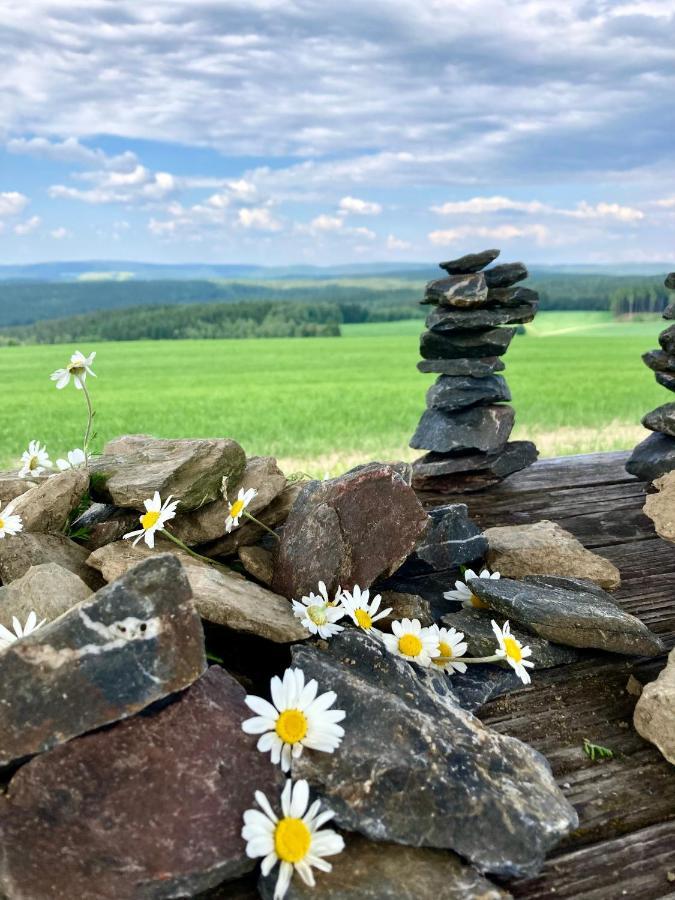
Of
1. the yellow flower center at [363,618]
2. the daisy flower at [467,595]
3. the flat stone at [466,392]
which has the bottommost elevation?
the daisy flower at [467,595]

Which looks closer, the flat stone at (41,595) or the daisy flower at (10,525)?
the flat stone at (41,595)

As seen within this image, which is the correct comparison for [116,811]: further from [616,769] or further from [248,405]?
[248,405]

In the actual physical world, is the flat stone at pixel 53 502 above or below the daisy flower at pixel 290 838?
above

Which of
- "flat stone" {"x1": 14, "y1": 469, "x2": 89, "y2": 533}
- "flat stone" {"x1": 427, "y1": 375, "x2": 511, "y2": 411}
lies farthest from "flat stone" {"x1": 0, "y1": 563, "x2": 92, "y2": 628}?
"flat stone" {"x1": 427, "y1": 375, "x2": 511, "y2": 411}

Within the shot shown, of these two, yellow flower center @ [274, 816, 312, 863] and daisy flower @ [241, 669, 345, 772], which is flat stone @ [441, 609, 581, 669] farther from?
yellow flower center @ [274, 816, 312, 863]

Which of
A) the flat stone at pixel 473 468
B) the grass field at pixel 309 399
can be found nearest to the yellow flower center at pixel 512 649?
the flat stone at pixel 473 468

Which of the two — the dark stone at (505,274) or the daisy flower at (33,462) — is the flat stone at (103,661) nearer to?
the daisy flower at (33,462)

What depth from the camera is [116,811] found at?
7.22 feet

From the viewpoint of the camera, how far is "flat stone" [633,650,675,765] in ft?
9.26

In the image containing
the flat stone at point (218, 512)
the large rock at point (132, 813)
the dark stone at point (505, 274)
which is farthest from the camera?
the dark stone at point (505, 274)

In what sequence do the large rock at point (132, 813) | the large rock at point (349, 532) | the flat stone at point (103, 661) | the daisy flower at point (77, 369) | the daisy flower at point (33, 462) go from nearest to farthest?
the large rock at point (132, 813), the flat stone at point (103, 661), the large rock at point (349, 532), the daisy flower at point (77, 369), the daisy flower at point (33, 462)

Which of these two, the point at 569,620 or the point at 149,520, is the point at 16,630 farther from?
the point at 569,620

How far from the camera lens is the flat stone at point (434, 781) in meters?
2.28

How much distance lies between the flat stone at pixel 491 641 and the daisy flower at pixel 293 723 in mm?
1043
